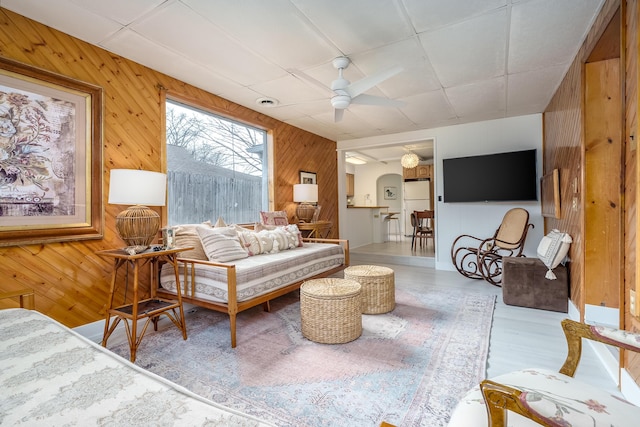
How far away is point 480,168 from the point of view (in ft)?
15.6

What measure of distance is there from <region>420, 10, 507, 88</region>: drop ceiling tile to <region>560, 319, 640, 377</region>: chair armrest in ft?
7.17

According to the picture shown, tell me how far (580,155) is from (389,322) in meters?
2.24

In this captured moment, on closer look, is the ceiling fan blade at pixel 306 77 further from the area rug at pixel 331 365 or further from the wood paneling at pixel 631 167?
the area rug at pixel 331 365

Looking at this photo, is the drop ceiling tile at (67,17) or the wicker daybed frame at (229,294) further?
the wicker daybed frame at (229,294)

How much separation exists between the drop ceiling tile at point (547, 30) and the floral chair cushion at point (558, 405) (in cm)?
239

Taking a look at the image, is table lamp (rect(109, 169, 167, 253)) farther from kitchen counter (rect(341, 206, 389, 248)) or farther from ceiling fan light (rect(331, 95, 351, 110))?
kitchen counter (rect(341, 206, 389, 248))

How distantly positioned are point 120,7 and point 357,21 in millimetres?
1706

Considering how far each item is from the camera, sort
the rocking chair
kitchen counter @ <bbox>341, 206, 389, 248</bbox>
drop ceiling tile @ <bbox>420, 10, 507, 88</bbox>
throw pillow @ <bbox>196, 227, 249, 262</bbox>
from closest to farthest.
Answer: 1. drop ceiling tile @ <bbox>420, 10, 507, 88</bbox>
2. throw pillow @ <bbox>196, 227, 249, 262</bbox>
3. the rocking chair
4. kitchen counter @ <bbox>341, 206, 389, 248</bbox>

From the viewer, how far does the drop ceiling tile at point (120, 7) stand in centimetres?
202

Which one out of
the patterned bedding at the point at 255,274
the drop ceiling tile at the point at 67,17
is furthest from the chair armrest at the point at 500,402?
the drop ceiling tile at the point at 67,17

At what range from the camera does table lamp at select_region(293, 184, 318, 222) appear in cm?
471

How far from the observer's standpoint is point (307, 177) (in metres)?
5.32

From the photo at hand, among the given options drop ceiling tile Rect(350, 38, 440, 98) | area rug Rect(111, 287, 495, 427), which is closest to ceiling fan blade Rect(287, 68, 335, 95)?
drop ceiling tile Rect(350, 38, 440, 98)

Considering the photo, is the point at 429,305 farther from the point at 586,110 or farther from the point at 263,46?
the point at 263,46
